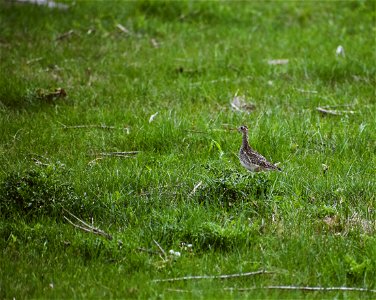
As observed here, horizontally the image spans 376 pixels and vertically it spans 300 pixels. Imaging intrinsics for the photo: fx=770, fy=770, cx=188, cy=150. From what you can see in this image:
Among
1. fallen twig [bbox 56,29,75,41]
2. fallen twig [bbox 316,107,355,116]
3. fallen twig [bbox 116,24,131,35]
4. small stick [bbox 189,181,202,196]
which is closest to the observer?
small stick [bbox 189,181,202,196]

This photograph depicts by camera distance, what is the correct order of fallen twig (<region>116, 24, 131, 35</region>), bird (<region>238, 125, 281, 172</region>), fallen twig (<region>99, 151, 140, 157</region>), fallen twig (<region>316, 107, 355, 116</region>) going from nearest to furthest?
bird (<region>238, 125, 281, 172</region>), fallen twig (<region>99, 151, 140, 157</region>), fallen twig (<region>316, 107, 355, 116</region>), fallen twig (<region>116, 24, 131, 35</region>)

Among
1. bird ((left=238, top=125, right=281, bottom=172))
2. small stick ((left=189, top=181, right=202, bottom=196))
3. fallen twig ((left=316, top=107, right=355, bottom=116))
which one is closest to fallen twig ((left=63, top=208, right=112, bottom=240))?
small stick ((left=189, top=181, right=202, bottom=196))

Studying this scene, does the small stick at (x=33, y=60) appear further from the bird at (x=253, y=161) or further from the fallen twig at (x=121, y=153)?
the bird at (x=253, y=161)

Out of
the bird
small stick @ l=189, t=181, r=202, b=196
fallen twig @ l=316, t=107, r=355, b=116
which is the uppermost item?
the bird

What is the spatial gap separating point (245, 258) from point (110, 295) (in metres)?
1.19

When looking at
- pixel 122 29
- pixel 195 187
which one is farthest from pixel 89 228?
pixel 122 29

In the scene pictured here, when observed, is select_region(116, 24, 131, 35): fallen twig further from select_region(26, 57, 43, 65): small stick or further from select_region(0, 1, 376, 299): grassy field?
select_region(26, 57, 43, 65): small stick

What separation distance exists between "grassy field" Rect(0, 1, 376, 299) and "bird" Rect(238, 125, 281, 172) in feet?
0.55

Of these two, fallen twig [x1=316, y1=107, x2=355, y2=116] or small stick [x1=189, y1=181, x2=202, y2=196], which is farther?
fallen twig [x1=316, y1=107, x2=355, y2=116]

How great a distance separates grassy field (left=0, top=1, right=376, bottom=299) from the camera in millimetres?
6068

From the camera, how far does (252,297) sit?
18.6 feet

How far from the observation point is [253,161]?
762 cm

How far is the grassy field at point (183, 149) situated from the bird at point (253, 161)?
0.55ft

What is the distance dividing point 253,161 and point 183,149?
1.12 meters
